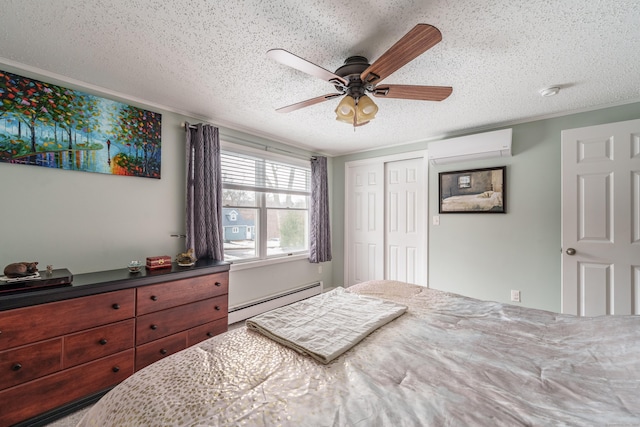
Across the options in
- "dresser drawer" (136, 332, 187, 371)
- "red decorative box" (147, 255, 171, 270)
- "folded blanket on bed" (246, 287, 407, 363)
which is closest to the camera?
"folded blanket on bed" (246, 287, 407, 363)

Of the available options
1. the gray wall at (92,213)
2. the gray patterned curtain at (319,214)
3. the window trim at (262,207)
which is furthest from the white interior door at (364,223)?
the gray wall at (92,213)

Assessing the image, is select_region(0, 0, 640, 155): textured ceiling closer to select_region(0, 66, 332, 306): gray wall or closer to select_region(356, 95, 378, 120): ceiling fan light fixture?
select_region(356, 95, 378, 120): ceiling fan light fixture

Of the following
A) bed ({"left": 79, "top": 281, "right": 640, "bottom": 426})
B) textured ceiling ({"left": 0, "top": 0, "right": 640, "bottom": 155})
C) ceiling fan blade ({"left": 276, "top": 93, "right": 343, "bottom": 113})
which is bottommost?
bed ({"left": 79, "top": 281, "right": 640, "bottom": 426})

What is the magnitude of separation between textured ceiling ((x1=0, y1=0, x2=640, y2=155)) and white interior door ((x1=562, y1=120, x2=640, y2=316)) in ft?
1.50

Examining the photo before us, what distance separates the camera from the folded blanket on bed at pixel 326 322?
1.09m

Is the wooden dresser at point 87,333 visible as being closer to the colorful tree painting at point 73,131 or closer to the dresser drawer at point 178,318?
the dresser drawer at point 178,318

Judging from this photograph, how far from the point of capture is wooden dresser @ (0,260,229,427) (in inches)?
56.6

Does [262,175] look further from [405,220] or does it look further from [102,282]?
[405,220]

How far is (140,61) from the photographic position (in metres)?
1.76

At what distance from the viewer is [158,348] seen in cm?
198

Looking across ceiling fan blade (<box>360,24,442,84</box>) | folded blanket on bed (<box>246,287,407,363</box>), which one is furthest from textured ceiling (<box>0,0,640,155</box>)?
folded blanket on bed (<box>246,287,407,363</box>)

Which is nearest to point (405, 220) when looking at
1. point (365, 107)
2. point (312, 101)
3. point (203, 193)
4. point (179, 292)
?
point (365, 107)

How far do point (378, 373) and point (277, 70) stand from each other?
77.1 inches

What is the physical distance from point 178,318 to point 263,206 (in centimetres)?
168
